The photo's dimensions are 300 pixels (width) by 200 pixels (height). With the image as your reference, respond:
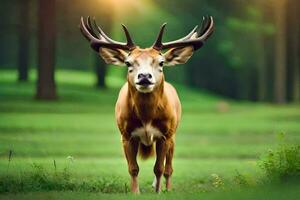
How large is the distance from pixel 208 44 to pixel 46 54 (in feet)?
103

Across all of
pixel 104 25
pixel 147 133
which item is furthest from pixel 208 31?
pixel 104 25

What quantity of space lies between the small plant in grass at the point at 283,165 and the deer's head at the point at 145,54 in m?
1.87

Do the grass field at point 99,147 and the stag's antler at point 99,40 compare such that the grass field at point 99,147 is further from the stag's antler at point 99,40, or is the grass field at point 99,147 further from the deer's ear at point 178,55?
the deer's ear at point 178,55

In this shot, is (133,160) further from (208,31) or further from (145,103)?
(208,31)

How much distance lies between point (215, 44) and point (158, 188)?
198 ft

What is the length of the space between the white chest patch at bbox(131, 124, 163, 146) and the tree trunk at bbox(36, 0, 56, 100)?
29448 mm

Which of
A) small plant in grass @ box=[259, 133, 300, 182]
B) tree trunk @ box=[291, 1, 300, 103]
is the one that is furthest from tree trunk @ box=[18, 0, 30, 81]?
small plant in grass @ box=[259, 133, 300, 182]

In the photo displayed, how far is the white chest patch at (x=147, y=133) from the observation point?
14.1 metres

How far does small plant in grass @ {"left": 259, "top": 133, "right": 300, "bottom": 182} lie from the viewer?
45.1 feet

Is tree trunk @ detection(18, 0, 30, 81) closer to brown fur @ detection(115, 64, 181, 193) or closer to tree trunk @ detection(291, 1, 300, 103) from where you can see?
tree trunk @ detection(291, 1, 300, 103)

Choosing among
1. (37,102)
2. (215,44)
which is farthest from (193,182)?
(215,44)

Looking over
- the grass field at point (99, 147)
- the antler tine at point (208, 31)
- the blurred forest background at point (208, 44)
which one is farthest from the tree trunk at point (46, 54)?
the antler tine at point (208, 31)

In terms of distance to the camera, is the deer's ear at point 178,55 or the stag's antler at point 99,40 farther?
the deer's ear at point 178,55

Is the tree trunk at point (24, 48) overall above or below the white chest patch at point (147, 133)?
below
